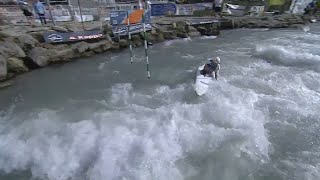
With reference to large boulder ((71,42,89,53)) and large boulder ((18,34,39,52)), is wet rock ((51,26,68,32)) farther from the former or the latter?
large boulder ((18,34,39,52))

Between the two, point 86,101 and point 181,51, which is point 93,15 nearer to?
point 181,51

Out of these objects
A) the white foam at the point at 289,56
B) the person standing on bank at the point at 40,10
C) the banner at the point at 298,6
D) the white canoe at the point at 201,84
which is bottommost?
the banner at the point at 298,6

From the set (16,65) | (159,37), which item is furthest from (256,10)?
(16,65)

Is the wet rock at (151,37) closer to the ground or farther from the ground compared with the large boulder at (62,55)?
closer to the ground

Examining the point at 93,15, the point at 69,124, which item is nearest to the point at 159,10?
the point at 93,15

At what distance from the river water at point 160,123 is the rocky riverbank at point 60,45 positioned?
0.76 meters

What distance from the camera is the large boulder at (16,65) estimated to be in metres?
14.3

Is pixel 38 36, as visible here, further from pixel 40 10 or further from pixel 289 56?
pixel 289 56

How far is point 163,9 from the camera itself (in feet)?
87.1

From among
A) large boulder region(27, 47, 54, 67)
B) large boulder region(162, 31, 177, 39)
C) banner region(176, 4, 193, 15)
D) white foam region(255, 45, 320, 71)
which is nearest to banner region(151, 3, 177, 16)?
banner region(176, 4, 193, 15)

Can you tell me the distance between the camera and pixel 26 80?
1401 cm

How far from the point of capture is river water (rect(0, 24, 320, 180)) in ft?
26.2

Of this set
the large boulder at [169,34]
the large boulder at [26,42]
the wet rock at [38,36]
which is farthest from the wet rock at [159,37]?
the large boulder at [26,42]

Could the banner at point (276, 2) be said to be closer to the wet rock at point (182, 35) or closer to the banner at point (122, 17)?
the wet rock at point (182, 35)
